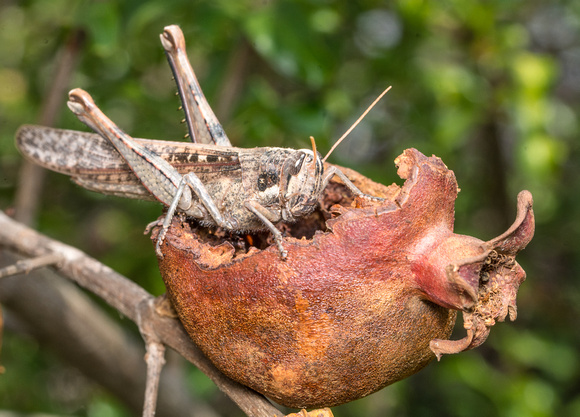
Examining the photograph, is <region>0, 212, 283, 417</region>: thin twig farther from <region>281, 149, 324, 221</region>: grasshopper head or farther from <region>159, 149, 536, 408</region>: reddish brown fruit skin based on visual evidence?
<region>281, 149, 324, 221</region>: grasshopper head

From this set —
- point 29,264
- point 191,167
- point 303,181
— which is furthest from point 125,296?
point 303,181

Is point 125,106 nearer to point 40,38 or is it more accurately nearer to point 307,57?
point 40,38

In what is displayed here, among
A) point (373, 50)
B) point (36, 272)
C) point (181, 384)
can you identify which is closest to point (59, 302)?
point (36, 272)

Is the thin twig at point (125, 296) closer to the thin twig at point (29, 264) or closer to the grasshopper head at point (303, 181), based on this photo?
the thin twig at point (29, 264)

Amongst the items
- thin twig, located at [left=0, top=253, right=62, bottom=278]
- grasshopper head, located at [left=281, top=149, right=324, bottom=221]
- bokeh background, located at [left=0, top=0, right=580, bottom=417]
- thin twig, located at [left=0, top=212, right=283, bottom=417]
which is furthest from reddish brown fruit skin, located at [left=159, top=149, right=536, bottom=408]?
bokeh background, located at [left=0, top=0, right=580, bottom=417]

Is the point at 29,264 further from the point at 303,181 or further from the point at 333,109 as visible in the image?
the point at 333,109

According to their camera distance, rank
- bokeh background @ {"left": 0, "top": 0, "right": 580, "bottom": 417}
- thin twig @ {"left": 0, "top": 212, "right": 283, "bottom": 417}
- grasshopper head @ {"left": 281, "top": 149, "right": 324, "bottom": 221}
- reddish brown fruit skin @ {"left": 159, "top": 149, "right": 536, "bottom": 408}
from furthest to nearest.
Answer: bokeh background @ {"left": 0, "top": 0, "right": 580, "bottom": 417}, grasshopper head @ {"left": 281, "top": 149, "right": 324, "bottom": 221}, thin twig @ {"left": 0, "top": 212, "right": 283, "bottom": 417}, reddish brown fruit skin @ {"left": 159, "top": 149, "right": 536, "bottom": 408}
